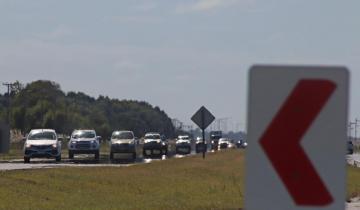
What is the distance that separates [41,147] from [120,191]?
2896 cm

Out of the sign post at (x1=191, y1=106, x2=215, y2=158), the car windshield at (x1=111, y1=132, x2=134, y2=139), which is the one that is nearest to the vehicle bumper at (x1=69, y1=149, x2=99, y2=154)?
the car windshield at (x1=111, y1=132, x2=134, y2=139)

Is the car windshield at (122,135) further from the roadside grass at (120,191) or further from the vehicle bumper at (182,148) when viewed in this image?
the vehicle bumper at (182,148)

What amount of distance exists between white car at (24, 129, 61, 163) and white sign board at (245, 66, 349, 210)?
51.1 m

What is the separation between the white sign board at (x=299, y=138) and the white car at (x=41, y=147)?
5114 cm

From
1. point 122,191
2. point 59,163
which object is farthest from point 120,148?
point 122,191

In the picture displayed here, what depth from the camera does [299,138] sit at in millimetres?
6418

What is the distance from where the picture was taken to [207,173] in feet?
137

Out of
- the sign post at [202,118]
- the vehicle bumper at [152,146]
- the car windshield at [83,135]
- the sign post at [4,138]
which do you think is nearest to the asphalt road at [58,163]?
the car windshield at [83,135]

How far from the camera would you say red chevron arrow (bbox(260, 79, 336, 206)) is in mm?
6410

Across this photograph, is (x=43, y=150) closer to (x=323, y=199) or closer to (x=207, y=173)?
(x=207, y=173)

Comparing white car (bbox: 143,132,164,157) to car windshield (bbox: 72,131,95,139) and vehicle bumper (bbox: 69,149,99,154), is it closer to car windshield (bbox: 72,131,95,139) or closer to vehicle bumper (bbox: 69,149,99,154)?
car windshield (bbox: 72,131,95,139)

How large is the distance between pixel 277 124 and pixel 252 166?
0.31 meters

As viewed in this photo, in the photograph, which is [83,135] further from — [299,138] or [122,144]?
[299,138]

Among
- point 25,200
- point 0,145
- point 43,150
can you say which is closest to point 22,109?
point 43,150
